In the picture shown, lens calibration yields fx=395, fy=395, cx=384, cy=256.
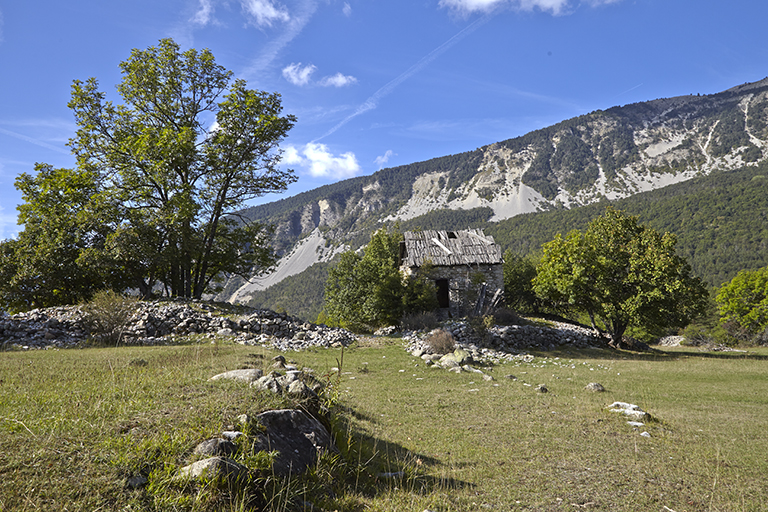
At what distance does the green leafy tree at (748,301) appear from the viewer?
35722mm

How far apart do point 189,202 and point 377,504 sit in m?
19.8

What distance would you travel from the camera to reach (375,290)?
25.4 metres

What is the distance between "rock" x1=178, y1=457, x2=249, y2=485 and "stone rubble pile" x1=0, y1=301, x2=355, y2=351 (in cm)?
1163

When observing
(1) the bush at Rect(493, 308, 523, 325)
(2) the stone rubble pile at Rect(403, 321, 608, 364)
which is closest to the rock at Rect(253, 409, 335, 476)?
(2) the stone rubble pile at Rect(403, 321, 608, 364)

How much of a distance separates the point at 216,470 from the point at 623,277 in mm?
22417

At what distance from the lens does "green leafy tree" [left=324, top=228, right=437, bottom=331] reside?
2538 centimetres

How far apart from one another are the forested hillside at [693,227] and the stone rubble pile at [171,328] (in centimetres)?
5534

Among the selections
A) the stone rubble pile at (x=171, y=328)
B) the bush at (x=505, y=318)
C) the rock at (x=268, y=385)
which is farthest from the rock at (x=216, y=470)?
the bush at (x=505, y=318)

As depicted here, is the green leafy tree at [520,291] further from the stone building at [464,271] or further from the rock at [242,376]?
the rock at [242,376]

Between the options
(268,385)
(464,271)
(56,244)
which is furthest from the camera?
(464,271)

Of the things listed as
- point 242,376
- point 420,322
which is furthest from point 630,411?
point 420,322

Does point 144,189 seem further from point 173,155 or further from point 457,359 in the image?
point 457,359

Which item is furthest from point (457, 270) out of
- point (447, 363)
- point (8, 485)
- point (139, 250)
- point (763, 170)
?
point (763, 170)

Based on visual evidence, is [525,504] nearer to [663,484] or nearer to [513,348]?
[663,484]
